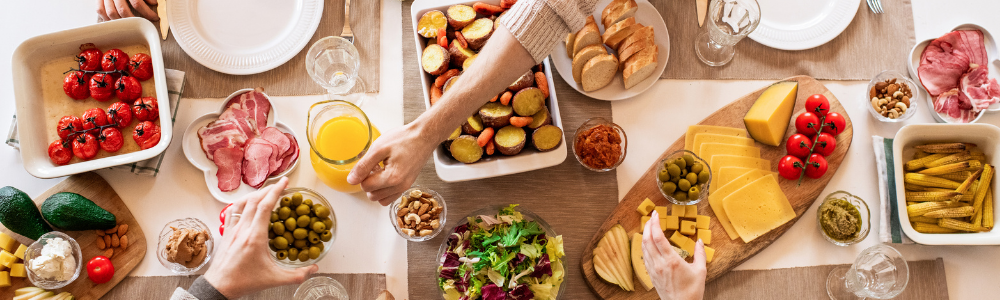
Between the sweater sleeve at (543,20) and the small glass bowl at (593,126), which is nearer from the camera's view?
the sweater sleeve at (543,20)

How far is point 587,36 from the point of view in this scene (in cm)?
176

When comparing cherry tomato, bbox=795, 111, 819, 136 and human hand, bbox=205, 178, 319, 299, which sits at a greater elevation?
human hand, bbox=205, 178, 319, 299

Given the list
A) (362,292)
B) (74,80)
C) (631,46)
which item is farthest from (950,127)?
(74,80)

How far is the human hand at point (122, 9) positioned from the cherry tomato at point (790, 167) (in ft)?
7.53

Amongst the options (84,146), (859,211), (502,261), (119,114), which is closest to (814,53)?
(859,211)

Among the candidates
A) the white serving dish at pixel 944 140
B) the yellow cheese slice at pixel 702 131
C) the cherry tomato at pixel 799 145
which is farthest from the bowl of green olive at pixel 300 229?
the white serving dish at pixel 944 140

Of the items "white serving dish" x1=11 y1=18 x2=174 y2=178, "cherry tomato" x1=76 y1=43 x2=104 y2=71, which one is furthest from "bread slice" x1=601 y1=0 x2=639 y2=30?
"cherry tomato" x1=76 y1=43 x2=104 y2=71

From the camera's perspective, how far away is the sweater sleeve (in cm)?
141

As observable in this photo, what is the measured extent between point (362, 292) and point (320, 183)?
40 cm

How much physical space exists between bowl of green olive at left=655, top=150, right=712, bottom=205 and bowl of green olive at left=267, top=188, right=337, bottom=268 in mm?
1077

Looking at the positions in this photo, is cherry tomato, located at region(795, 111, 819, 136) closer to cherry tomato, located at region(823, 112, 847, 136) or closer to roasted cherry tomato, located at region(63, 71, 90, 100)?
cherry tomato, located at region(823, 112, 847, 136)

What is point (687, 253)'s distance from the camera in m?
1.74

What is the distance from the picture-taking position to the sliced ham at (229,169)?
1.75 meters

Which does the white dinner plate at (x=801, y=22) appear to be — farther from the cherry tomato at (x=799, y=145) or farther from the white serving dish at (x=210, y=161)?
the white serving dish at (x=210, y=161)
